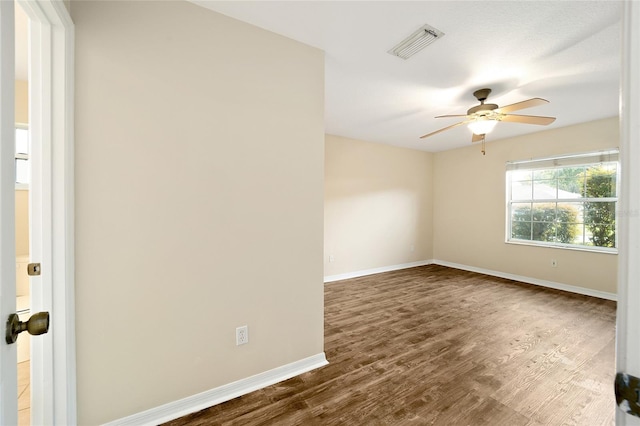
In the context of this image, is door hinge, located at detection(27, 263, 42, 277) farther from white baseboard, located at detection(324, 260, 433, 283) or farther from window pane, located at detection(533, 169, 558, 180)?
window pane, located at detection(533, 169, 558, 180)

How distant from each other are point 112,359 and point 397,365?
195cm

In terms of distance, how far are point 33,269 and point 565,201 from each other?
19.8 feet

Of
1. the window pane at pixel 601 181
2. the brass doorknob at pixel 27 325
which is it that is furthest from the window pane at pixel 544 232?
the brass doorknob at pixel 27 325

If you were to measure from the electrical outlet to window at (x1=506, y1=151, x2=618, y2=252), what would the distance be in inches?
194

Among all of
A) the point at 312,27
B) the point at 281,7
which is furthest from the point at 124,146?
the point at 312,27

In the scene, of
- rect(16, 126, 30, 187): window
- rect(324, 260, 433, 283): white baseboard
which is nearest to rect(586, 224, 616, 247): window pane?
rect(324, 260, 433, 283): white baseboard

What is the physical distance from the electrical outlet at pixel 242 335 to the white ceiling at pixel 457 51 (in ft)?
6.97

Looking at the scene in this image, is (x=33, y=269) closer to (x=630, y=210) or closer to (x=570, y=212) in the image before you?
(x=630, y=210)

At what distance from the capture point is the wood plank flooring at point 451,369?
1559 mm

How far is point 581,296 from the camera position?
364 cm

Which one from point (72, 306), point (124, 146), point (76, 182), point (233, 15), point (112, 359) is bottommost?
point (112, 359)

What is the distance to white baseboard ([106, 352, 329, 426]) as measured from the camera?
1.45 metres

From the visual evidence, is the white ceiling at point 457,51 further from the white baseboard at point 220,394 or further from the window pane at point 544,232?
the white baseboard at point 220,394

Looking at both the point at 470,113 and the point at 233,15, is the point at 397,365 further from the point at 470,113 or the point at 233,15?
the point at 233,15
